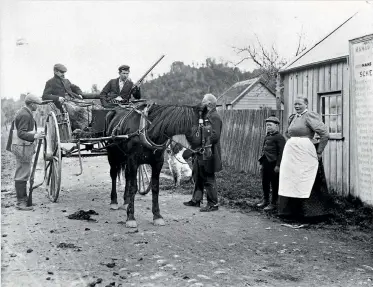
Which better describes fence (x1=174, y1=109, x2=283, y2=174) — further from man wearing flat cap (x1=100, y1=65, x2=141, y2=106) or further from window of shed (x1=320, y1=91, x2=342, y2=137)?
man wearing flat cap (x1=100, y1=65, x2=141, y2=106)

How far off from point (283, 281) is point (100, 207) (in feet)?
14.3

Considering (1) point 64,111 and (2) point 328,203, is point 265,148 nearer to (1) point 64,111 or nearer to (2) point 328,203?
(2) point 328,203

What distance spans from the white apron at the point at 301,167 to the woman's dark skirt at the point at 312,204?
164mm

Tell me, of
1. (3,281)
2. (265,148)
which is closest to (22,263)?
(3,281)

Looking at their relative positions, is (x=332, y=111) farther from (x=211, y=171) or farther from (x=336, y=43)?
(x=211, y=171)

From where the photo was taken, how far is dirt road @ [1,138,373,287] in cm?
413

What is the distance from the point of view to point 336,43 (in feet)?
29.2

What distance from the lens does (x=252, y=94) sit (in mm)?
37156

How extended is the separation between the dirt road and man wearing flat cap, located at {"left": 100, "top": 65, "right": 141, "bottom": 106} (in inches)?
81.9

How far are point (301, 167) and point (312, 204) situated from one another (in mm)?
628

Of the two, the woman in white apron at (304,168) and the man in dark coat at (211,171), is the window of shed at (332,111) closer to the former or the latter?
the woman in white apron at (304,168)

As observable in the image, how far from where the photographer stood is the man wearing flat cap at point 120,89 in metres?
7.65

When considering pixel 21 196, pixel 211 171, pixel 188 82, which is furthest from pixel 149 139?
pixel 188 82

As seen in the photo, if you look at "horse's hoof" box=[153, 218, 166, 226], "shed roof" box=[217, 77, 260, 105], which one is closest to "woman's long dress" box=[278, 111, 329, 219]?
"horse's hoof" box=[153, 218, 166, 226]
